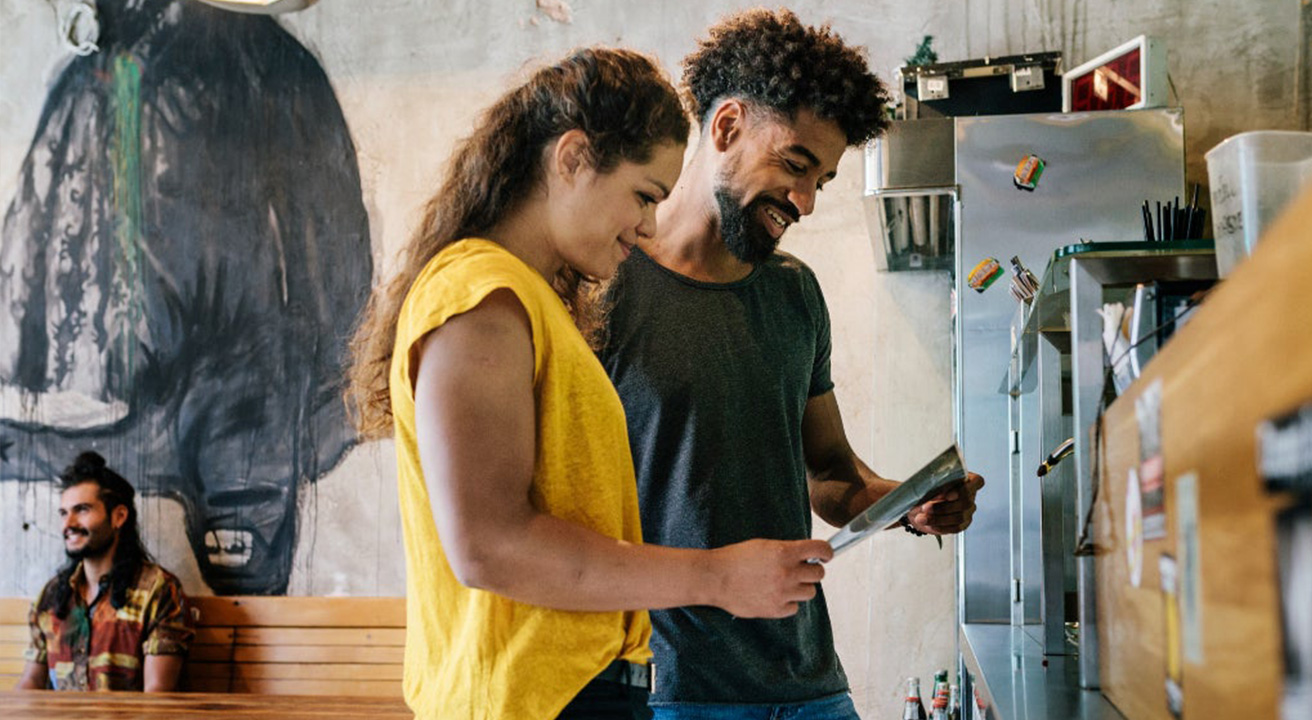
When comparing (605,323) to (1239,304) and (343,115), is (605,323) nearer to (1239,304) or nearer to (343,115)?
(1239,304)

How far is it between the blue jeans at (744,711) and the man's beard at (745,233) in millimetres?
695

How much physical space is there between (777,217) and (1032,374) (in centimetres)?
107

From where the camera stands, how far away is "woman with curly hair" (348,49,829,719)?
1.21 m

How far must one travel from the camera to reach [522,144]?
1454 millimetres

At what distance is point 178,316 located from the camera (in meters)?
4.72

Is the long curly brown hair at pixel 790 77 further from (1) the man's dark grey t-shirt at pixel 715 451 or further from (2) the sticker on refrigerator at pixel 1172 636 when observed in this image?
(2) the sticker on refrigerator at pixel 1172 636

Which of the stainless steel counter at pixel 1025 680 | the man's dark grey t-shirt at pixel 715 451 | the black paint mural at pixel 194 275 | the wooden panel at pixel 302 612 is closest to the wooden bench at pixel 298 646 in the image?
the wooden panel at pixel 302 612

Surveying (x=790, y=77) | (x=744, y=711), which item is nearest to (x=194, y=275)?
(x=790, y=77)

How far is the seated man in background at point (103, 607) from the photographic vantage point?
4305 mm

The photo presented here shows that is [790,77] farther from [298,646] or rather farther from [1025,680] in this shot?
[298,646]

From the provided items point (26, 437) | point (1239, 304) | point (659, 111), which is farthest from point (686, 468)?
point (26, 437)

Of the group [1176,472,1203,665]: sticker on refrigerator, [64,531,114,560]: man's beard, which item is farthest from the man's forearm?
[64,531,114,560]: man's beard

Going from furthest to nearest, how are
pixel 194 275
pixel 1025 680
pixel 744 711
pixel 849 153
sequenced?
1. pixel 194 275
2. pixel 849 153
3. pixel 1025 680
4. pixel 744 711

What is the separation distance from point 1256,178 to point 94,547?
4104 millimetres
